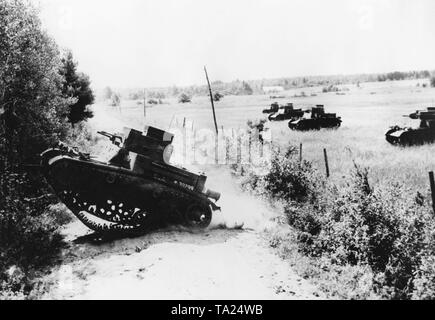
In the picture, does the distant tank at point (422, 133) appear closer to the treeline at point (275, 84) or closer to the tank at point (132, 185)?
the tank at point (132, 185)

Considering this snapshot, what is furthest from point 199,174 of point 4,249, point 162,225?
point 4,249

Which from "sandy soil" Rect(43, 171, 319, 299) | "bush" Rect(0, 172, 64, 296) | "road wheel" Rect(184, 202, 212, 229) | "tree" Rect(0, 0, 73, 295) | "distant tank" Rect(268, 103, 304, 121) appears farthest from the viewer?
"distant tank" Rect(268, 103, 304, 121)

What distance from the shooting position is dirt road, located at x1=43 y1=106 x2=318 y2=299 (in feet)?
23.6

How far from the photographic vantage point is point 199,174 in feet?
34.2

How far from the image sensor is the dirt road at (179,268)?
7.21m

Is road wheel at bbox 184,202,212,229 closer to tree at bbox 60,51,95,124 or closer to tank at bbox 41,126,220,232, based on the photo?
tank at bbox 41,126,220,232

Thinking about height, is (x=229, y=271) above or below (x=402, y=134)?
below

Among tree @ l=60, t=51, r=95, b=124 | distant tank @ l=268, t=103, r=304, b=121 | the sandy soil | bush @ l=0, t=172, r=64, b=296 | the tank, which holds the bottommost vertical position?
the sandy soil

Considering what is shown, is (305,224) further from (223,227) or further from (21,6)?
(21,6)

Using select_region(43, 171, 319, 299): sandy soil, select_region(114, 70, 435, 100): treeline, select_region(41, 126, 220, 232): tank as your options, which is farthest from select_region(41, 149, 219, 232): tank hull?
select_region(114, 70, 435, 100): treeline

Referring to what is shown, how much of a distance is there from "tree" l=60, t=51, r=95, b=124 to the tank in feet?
57.6

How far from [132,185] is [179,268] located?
270cm

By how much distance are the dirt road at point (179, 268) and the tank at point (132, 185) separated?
1.60ft
